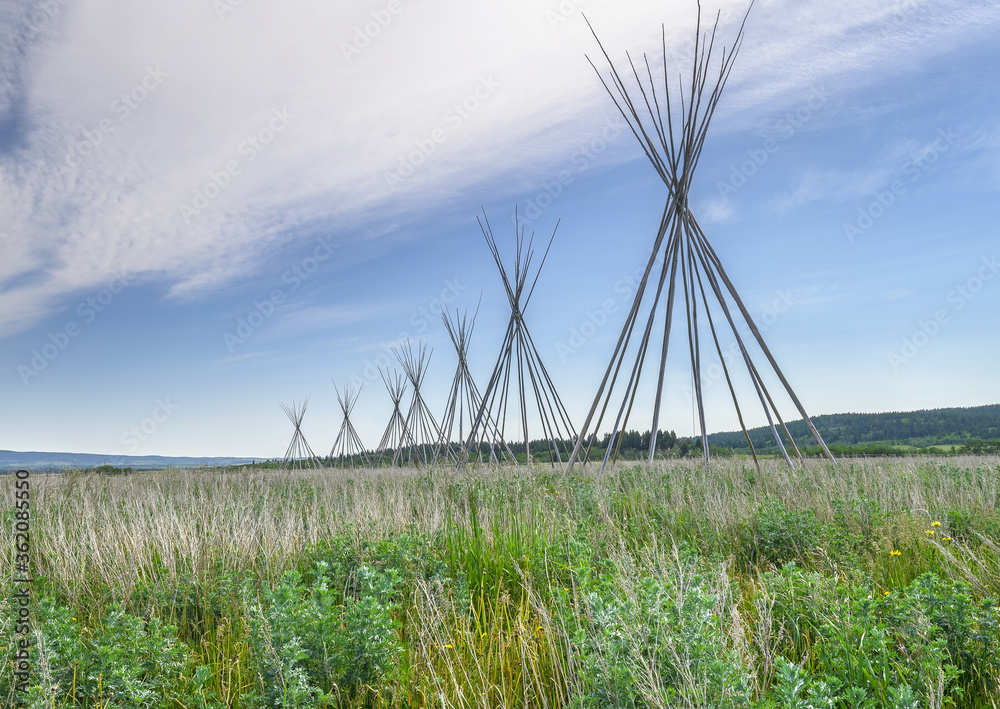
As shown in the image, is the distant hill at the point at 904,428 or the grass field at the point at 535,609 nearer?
the grass field at the point at 535,609

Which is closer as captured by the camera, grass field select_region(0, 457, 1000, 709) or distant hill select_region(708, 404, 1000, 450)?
grass field select_region(0, 457, 1000, 709)

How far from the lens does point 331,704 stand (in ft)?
5.73

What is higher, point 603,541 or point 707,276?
point 707,276

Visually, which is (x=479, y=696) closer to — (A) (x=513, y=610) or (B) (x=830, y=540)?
(A) (x=513, y=610)

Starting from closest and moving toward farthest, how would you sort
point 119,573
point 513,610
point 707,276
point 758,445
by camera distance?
point 513,610, point 119,573, point 707,276, point 758,445

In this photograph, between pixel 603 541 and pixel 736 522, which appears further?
pixel 736 522

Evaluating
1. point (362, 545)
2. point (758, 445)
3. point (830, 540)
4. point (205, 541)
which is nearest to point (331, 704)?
point (362, 545)

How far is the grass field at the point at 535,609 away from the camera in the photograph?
160 cm

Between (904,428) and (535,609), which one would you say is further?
(904,428)

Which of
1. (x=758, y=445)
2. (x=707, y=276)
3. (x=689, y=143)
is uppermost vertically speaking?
(x=689, y=143)

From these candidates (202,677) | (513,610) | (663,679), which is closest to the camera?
(663,679)

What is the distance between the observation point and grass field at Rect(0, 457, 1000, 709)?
160cm

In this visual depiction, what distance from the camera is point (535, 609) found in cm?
235

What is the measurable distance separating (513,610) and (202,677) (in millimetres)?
1393
